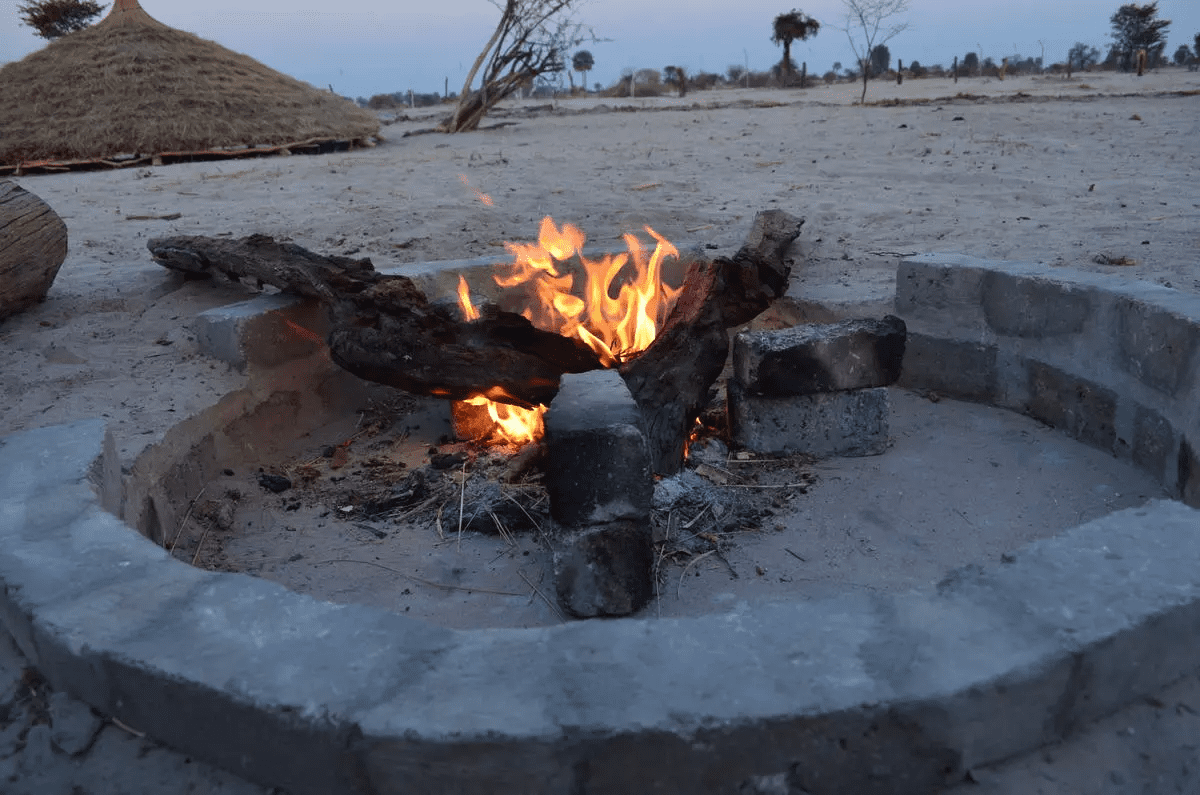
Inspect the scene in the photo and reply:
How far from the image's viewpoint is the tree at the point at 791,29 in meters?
31.8

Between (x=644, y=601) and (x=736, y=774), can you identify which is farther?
(x=644, y=601)

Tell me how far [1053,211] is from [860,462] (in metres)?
3.69

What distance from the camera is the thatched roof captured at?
12188 millimetres

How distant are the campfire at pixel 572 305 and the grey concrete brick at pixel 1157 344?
5.89 feet

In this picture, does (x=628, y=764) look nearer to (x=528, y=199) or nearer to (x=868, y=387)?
(x=868, y=387)

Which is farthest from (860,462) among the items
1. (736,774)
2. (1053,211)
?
(1053,211)

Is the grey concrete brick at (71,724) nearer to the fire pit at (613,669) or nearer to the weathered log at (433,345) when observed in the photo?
the fire pit at (613,669)

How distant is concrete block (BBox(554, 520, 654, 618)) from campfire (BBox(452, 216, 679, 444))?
111 cm

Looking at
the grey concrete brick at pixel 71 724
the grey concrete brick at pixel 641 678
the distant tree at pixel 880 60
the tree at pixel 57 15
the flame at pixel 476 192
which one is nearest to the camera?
Result: the grey concrete brick at pixel 641 678

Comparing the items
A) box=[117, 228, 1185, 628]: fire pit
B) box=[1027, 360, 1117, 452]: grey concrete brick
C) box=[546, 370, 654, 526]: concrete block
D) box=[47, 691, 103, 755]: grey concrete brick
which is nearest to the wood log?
box=[117, 228, 1185, 628]: fire pit

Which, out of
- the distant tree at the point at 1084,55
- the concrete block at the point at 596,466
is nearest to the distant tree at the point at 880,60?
the distant tree at the point at 1084,55

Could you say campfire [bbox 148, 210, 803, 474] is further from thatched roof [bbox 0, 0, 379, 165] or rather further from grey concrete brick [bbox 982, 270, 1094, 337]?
thatched roof [bbox 0, 0, 379, 165]

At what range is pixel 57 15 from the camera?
23.3m

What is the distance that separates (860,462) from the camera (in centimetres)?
371
